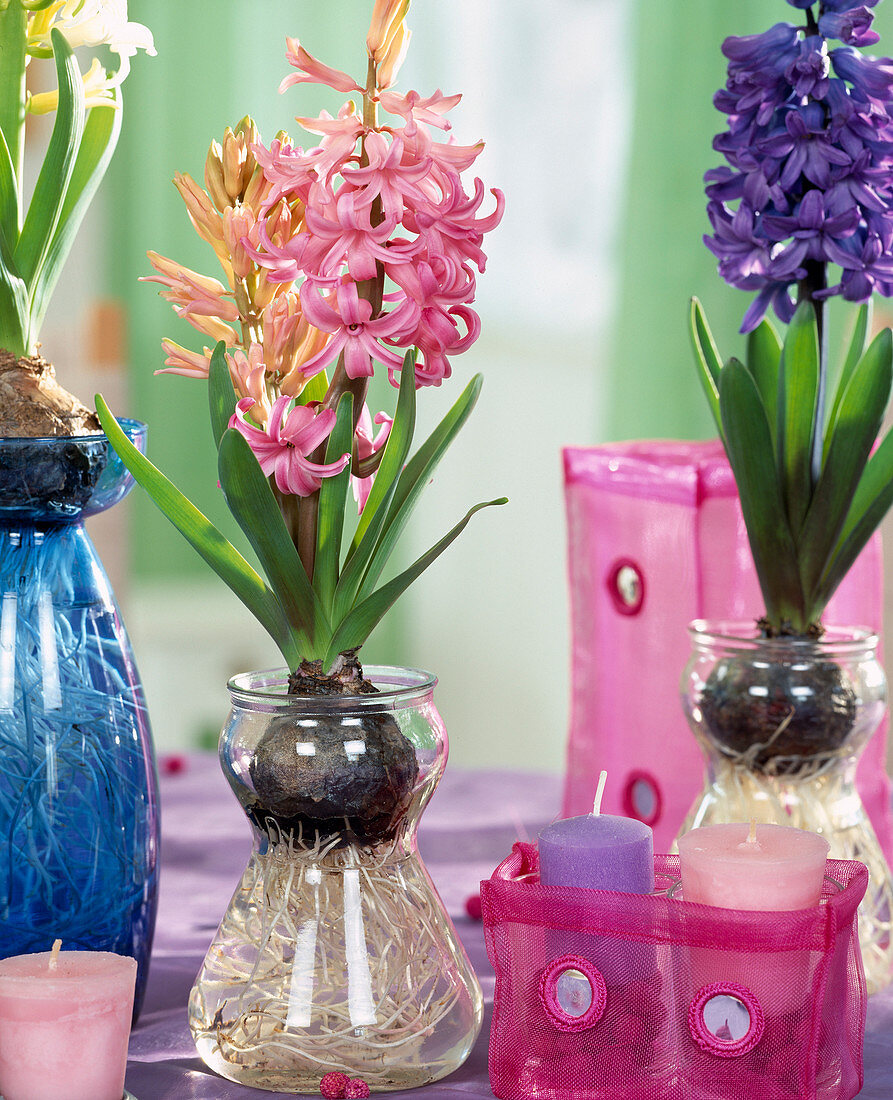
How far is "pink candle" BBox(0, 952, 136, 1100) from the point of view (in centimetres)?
47

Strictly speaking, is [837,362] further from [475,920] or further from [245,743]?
[245,743]

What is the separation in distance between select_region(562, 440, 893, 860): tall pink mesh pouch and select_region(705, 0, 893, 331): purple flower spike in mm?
219

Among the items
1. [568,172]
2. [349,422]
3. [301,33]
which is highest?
[301,33]

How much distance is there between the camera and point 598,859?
1.67ft

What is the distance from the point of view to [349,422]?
538mm

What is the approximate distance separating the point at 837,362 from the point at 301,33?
1.31m

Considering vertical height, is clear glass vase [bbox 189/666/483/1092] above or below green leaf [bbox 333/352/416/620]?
below

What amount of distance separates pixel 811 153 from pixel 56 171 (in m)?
0.34

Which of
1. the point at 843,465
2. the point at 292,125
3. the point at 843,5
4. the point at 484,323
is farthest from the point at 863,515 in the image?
the point at 292,125

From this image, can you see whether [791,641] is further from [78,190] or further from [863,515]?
[78,190]

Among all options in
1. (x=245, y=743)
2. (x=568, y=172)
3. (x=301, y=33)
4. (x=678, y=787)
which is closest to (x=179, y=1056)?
(x=245, y=743)

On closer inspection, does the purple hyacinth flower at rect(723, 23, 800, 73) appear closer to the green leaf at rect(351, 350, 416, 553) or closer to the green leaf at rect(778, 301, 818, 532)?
the green leaf at rect(778, 301, 818, 532)

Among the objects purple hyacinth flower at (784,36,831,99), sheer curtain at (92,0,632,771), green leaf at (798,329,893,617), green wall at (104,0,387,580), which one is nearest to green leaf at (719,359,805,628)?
green leaf at (798,329,893,617)

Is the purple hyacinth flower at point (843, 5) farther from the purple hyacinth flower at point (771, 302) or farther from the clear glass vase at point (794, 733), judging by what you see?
the clear glass vase at point (794, 733)
